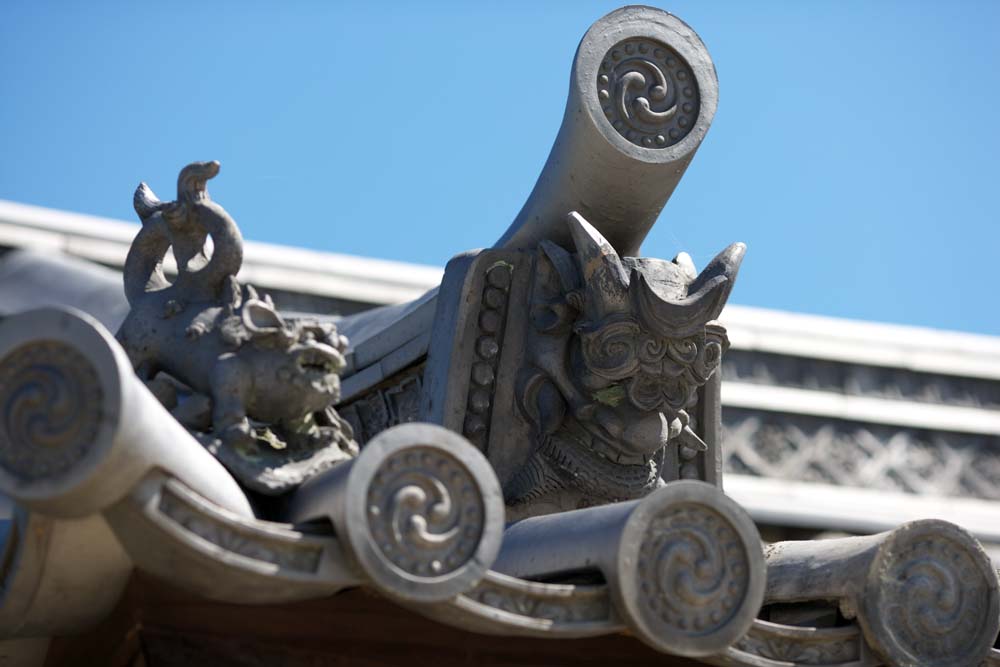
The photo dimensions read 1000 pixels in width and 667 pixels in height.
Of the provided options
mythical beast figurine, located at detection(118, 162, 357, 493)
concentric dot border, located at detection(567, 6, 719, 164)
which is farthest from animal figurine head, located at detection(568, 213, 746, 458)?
mythical beast figurine, located at detection(118, 162, 357, 493)

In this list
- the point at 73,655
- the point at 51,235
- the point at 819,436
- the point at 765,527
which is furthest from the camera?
the point at 819,436

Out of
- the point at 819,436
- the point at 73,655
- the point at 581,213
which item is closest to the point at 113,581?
the point at 73,655

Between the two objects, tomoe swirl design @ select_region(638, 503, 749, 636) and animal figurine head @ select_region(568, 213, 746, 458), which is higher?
animal figurine head @ select_region(568, 213, 746, 458)

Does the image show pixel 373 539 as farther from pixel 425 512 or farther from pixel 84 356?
pixel 84 356

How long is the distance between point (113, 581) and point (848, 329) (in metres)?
9.19

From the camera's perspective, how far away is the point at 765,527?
11.4 metres

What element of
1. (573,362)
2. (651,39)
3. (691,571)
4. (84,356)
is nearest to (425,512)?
(691,571)

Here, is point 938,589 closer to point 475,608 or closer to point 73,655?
point 475,608

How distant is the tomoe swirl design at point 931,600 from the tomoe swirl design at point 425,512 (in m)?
1.48

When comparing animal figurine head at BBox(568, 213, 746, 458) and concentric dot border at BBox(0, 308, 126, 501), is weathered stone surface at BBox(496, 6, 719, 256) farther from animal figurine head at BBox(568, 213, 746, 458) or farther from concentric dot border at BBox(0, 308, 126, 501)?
concentric dot border at BBox(0, 308, 126, 501)

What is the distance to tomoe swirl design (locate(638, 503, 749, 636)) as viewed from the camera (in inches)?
166

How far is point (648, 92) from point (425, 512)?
2.28 m

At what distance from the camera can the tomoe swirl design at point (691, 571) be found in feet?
13.9

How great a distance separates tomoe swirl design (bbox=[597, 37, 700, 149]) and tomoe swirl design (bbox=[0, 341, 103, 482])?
2.49 m
